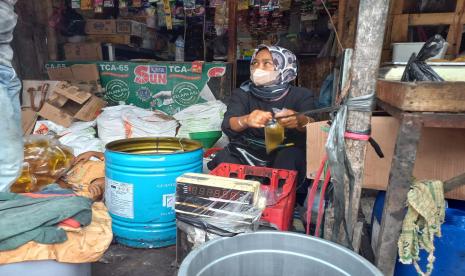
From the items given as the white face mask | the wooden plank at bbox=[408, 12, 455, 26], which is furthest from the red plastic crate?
the wooden plank at bbox=[408, 12, 455, 26]

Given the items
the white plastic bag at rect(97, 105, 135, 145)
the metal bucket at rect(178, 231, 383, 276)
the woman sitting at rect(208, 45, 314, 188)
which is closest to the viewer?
the metal bucket at rect(178, 231, 383, 276)

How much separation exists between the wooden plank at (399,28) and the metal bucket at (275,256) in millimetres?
2879

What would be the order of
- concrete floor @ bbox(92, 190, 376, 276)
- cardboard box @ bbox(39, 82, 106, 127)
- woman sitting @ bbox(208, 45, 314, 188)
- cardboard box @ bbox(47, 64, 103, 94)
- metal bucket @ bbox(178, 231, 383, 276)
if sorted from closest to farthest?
metal bucket @ bbox(178, 231, 383, 276)
concrete floor @ bbox(92, 190, 376, 276)
woman sitting @ bbox(208, 45, 314, 188)
cardboard box @ bbox(39, 82, 106, 127)
cardboard box @ bbox(47, 64, 103, 94)

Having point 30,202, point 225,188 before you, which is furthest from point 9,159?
point 225,188

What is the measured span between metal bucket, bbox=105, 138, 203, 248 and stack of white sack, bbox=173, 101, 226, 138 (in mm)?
1531

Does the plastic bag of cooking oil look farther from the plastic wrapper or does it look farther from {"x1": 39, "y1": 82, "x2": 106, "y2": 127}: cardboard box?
the plastic wrapper

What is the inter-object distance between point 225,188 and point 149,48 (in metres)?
5.06

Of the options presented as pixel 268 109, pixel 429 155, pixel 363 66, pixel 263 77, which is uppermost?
pixel 363 66

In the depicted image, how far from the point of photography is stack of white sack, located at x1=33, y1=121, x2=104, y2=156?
357cm

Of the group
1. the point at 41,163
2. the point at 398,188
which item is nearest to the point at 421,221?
the point at 398,188

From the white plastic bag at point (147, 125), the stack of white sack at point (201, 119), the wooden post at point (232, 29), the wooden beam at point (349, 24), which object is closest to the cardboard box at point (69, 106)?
the white plastic bag at point (147, 125)

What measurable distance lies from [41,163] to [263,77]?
190 centimetres

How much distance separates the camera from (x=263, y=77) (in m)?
2.58

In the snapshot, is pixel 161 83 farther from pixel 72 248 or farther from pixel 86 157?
pixel 72 248
